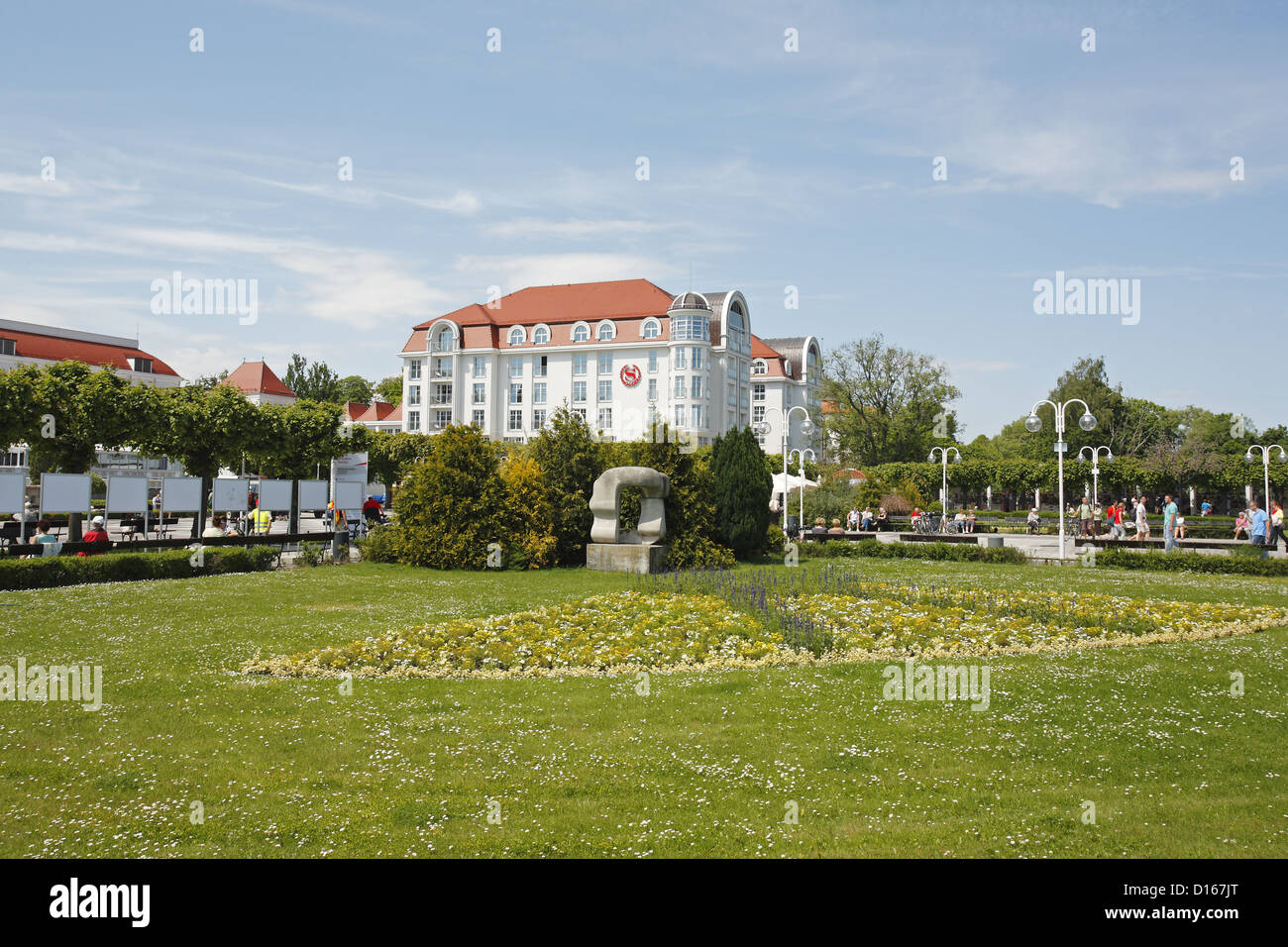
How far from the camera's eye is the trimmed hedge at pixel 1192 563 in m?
21.4

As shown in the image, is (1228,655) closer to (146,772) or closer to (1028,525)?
(146,772)

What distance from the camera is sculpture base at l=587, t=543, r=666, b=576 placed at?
20531mm

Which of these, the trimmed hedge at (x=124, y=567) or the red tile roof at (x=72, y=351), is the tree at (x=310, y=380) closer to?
the red tile roof at (x=72, y=351)

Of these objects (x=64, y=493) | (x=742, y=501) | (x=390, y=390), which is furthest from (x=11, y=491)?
(x=390, y=390)

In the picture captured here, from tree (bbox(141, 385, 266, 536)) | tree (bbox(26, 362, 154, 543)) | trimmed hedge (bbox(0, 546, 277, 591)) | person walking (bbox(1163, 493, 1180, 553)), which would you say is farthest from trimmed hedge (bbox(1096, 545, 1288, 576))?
tree (bbox(26, 362, 154, 543))

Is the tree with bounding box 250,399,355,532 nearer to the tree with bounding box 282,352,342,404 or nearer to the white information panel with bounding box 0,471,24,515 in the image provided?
the white information panel with bounding box 0,471,24,515

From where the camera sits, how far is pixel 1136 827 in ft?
17.0

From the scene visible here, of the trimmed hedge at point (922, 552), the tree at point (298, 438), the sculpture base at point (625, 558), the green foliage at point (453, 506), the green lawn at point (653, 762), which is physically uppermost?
the tree at point (298, 438)

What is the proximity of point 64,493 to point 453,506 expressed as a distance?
917cm

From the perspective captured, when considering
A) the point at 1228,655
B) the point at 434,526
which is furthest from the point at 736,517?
the point at 1228,655

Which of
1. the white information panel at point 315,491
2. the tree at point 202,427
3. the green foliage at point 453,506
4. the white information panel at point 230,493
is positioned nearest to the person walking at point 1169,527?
the green foliage at point 453,506

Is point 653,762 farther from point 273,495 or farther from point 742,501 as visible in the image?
point 273,495

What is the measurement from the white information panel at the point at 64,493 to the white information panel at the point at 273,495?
5.90 meters

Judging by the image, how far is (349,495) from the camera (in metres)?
30.1
